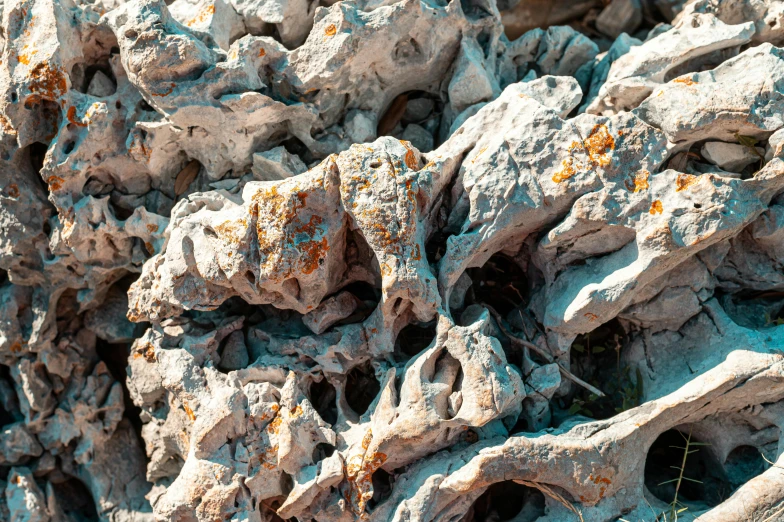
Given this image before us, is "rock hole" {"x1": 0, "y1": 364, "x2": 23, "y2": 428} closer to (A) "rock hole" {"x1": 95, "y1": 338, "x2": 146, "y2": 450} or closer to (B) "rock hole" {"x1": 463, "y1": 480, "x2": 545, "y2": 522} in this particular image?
(A) "rock hole" {"x1": 95, "y1": 338, "x2": 146, "y2": 450}

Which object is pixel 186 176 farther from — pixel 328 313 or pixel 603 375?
pixel 603 375

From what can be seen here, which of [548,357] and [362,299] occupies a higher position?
[362,299]

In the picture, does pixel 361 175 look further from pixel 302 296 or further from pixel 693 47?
pixel 693 47

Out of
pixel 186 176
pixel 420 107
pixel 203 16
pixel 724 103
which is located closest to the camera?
pixel 724 103

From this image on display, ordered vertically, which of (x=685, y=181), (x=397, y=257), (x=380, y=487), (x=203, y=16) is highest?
(x=203, y=16)

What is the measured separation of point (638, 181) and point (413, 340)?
175cm

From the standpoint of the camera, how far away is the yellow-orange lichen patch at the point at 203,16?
4.79 metres

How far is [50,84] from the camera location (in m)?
4.61

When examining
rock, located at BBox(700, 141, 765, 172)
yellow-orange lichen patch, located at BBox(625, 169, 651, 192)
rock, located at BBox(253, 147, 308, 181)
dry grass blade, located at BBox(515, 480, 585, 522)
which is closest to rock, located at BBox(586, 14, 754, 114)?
rock, located at BBox(700, 141, 765, 172)

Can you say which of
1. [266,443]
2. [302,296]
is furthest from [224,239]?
[266,443]

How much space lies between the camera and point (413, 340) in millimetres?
4535

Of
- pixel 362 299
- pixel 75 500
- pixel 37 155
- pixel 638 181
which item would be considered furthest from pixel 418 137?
pixel 75 500

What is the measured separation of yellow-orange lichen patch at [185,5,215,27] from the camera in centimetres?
479

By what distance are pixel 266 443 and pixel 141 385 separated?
1.26 meters
